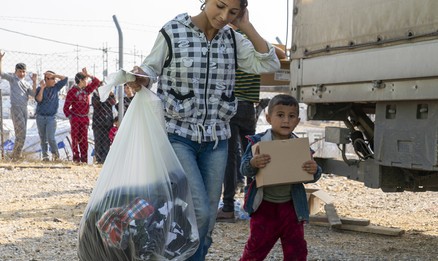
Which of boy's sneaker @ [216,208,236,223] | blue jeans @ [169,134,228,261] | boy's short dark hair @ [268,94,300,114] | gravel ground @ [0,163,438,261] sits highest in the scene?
boy's short dark hair @ [268,94,300,114]

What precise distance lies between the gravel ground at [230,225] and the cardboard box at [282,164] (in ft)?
5.07

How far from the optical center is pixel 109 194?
3900 millimetres

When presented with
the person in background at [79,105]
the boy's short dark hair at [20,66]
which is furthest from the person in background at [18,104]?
the person in background at [79,105]

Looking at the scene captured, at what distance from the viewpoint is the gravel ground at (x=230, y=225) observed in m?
5.93

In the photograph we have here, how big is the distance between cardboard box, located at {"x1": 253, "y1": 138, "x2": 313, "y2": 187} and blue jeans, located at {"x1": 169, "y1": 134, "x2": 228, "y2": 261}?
298 mm

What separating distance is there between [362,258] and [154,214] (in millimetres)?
2484

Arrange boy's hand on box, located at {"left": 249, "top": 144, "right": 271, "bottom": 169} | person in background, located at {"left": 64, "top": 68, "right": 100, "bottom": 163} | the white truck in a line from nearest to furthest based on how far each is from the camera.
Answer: boy's hand on box, located at {"left": 249, "top": 144, "right": 271, "bottom": 169}, the white truck, person in background, located at {"left": 64, "top": 68, "right": 100, "bottom": 163}

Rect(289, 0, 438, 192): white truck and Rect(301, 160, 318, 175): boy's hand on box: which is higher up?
Rect(289, 0, 438, 192): white truck

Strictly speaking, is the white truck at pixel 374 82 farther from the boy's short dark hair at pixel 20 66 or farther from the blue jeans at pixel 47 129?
the boy's short dark hair at pixel 20 66

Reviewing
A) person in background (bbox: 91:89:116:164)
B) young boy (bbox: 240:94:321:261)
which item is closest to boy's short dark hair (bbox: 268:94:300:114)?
young boy (bbox: 240:94:321:261)

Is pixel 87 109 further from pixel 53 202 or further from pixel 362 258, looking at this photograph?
pixel 362 258

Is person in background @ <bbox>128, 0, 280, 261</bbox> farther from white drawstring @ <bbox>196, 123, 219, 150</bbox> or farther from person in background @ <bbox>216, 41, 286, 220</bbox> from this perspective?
person in background @ <bbox>216, 41, 286, 220</bbox>

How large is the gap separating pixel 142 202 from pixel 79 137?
30.5 feet

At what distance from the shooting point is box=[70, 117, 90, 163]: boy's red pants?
12.8 m
